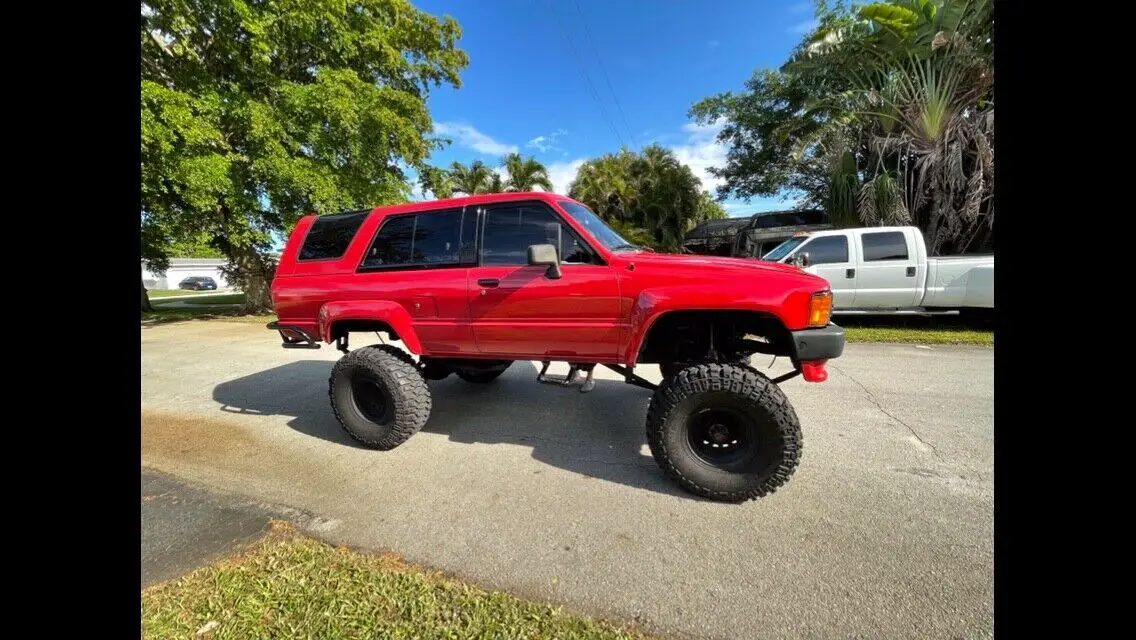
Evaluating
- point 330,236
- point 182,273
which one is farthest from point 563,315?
point 182,273

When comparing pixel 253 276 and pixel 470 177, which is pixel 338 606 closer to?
pixel 253 276

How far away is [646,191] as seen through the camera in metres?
22.1

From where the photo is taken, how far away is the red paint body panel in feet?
7.95

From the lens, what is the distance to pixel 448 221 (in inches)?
122

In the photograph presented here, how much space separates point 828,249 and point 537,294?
22.5ft

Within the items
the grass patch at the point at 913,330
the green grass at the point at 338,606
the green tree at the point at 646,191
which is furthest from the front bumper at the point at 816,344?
the green tree at the point at 646,191

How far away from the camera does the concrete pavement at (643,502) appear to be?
66.9 inches

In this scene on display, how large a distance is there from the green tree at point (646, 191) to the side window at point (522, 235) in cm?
1885

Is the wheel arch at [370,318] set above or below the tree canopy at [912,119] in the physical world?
below

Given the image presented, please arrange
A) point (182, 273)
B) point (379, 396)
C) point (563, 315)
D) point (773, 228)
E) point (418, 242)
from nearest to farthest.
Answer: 1. point (563, 315)
2. point (418, 242)
3. point (379, 396)
4. point (773, 228)
5. point (182, 273)

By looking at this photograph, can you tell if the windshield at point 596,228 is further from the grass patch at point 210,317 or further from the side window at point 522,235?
the grass patch at point 210,317
